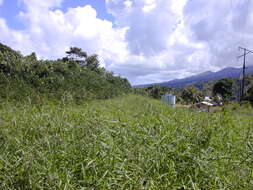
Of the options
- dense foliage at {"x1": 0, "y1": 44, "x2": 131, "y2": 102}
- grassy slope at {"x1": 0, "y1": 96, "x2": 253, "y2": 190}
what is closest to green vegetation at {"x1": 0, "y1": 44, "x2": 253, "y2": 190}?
grassy slope at {"x1": 0, "y1": 96, "x2": 253, "y2": 190}

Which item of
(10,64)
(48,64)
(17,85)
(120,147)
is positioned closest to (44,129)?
(120,147)

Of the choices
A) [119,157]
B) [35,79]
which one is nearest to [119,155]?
A: [119,157]

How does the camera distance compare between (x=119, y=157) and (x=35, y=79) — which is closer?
(x=119, y=157)

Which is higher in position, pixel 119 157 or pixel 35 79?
pixel 35 79

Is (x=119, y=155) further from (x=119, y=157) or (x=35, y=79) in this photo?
(x=35, y=79)

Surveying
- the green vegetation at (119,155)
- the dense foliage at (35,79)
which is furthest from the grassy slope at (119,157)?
the dense foliage at (35,79)

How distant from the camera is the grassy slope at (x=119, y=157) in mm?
1828

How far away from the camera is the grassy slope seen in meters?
1.83

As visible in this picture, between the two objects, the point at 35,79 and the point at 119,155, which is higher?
the point at 35,79

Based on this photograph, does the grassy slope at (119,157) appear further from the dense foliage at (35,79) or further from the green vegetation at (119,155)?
the dense foliage at (35,79)

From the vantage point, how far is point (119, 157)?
2.10 m

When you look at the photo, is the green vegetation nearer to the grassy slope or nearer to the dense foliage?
the grassy slope

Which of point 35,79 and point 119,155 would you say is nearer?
point 119,155

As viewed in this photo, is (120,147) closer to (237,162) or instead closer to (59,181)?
(59,181)
